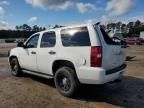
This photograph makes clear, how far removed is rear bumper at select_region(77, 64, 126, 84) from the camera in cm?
550

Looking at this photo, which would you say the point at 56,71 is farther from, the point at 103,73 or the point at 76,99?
the point at 103,73

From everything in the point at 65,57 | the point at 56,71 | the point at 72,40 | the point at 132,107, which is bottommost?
the point at 132,107

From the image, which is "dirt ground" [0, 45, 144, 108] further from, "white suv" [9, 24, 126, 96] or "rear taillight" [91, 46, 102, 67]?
"rear taillight" [91, 46, 102, 67]

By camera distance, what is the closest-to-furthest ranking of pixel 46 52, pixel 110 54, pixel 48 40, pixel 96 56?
pixel 96 56
pixel 110 54
pixel 46 52
pixel 48 40

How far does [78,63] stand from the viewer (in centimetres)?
583

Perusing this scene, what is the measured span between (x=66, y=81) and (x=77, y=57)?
85 cm

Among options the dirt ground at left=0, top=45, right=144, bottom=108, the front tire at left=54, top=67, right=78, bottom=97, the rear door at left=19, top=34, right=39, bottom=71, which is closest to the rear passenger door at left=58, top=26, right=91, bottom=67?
the front tire at left=54, top=67, right=78, bottom=97

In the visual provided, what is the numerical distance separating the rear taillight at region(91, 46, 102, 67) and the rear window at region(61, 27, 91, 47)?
0.24 m

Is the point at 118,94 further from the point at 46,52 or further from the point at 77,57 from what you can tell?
the point at 46,52

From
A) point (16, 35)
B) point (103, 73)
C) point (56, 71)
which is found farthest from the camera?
point (16, 35)

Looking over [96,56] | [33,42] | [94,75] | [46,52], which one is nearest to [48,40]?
[46,52]

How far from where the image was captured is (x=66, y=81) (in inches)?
248

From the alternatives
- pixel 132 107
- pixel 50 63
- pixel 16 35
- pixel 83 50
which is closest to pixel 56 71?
pixel 50 63

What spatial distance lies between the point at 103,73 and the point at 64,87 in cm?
138
